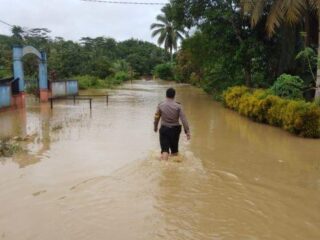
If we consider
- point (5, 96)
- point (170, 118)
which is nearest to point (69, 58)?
point (5, 96)

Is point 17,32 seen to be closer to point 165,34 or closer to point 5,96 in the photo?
point 165,34

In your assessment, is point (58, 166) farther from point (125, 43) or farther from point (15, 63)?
point (125, 43)

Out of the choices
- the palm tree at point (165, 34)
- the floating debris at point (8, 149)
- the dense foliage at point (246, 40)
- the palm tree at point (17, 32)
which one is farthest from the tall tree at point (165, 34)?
the floating debris at point (8, 149)

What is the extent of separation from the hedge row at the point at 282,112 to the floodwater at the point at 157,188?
0.49m

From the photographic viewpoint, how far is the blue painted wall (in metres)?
20.6

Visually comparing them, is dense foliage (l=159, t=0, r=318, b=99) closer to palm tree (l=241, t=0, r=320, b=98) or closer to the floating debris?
palm tree (l=241, t=0, r=320, b=98)

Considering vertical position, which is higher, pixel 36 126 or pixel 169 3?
pixel 169 3

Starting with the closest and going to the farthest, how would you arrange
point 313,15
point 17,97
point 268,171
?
point 268,171 → point 313,15 → point 17,97

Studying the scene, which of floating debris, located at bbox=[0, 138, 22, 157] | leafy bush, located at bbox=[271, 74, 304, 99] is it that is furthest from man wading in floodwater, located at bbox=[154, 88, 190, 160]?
leafy bush, located at bbox=[271, 74, 304, 99]

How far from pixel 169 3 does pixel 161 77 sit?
52.5m

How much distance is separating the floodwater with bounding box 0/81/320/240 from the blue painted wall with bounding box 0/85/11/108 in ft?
24.8

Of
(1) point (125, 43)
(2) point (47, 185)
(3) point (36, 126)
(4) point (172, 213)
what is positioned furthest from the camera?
(1) point (125, 43)

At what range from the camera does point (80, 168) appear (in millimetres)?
9031

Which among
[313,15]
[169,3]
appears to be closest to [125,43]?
[169,3]
